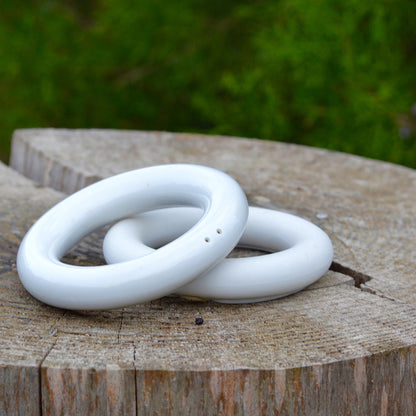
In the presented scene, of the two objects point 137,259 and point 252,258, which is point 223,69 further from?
point 137,259

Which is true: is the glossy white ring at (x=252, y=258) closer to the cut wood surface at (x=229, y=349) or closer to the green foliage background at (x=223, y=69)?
the cut wood surface at (x=229, y=349)

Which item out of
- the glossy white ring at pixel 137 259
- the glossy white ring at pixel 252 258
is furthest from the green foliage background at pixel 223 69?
the glossy white ring at pixel 137 259

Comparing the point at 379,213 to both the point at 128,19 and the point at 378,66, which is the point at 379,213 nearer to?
the point at 378,66

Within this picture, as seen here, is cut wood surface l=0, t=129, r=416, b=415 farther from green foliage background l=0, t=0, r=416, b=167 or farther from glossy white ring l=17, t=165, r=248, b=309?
green foliage background l=0, t=0, r=416, b=167

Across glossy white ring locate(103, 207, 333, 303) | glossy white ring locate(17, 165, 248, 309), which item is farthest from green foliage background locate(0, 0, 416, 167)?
glossy white ring locate(17, 165, 248, 309)

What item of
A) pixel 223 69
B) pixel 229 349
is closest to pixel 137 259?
pixel 229 349

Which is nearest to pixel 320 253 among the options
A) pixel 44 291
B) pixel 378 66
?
pixel 44 291

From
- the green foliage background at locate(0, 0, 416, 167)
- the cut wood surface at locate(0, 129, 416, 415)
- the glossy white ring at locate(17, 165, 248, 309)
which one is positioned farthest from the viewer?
the green foliage background at locate(0, 0, 416, 167)

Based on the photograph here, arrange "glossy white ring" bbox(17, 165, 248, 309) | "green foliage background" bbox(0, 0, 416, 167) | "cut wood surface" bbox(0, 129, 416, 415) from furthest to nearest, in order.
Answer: "green foliage background" bbox(0, 0, 416, 167) → "glossy white ring" bbox(17, 165, 248, 309) → "cut wood surface" bbox(0, 129, 416, 415)
